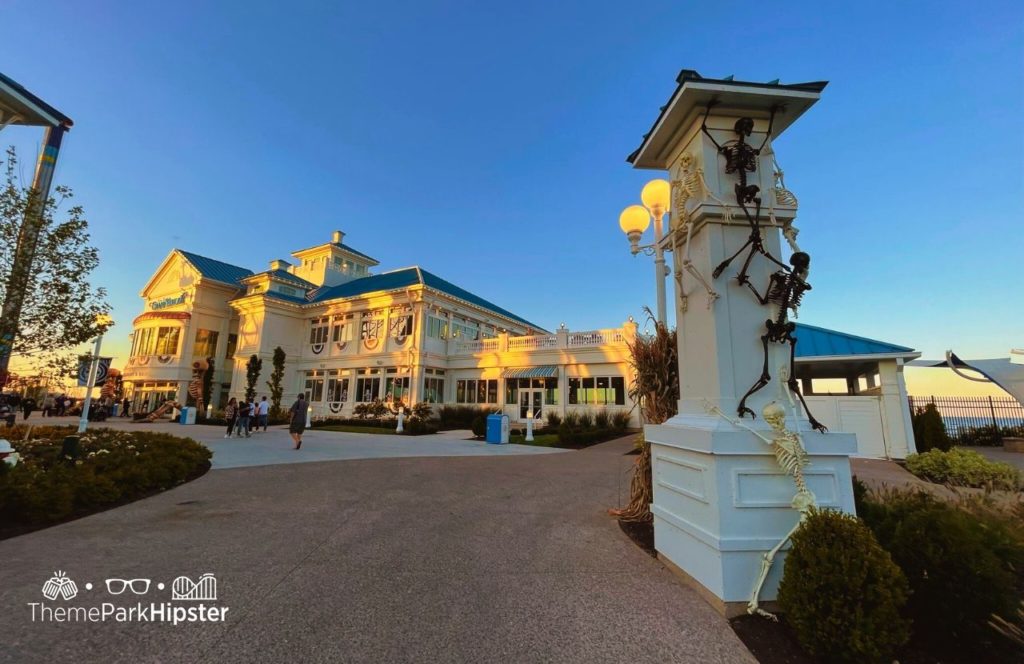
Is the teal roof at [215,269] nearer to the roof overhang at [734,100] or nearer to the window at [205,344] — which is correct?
the window at [205,344]

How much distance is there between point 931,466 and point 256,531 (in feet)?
42.0

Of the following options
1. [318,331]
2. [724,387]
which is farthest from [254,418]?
[724,387]

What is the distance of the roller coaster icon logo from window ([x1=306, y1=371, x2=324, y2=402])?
2872 centimetres

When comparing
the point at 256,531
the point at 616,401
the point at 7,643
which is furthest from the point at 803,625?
the point at 616,401

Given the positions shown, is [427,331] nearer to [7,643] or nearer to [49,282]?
[49,282]

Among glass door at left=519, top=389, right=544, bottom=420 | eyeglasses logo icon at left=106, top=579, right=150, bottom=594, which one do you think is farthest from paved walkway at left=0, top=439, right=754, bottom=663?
glass door at left=519, top=389, right=544, bottom=420

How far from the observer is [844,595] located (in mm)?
2279

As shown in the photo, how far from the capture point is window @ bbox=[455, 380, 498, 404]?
25812mm

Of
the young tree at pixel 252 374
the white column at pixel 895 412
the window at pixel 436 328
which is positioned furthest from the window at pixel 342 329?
the white column at pixel 895 412

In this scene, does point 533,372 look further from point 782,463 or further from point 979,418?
point 782,463

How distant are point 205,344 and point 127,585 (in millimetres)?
36253

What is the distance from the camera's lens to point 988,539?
2762mm

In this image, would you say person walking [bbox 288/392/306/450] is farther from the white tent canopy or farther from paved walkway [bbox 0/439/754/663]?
the white tent canopy

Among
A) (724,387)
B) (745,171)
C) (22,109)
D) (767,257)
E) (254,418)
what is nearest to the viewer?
(724,387)
